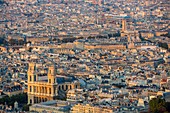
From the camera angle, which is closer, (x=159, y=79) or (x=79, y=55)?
(x=159, y=79)

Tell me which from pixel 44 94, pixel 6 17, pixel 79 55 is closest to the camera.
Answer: pixel 44 94

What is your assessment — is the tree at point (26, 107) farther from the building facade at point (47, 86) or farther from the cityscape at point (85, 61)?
the building facade at point (47, 86)

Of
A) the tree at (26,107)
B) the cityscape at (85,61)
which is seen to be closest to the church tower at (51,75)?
the cityscape at (85,61)

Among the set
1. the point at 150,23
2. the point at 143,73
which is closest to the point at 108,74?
the point at 143,73

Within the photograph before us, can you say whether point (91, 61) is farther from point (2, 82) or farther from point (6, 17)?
point (6, 17)

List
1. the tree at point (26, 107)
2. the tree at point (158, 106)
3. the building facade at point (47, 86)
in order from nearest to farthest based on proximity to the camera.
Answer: the tree at point (158, 106) < the tree at point (26, 107) < the building facade at point (47, 86)

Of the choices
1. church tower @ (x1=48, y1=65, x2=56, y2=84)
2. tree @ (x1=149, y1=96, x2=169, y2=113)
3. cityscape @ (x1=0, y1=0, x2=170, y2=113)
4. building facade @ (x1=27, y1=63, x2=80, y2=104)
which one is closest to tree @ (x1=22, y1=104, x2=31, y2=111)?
cityscape @ (x1=0, y1=0, x2=170, y2=113)

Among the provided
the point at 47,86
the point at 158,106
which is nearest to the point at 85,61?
the point at 47,86

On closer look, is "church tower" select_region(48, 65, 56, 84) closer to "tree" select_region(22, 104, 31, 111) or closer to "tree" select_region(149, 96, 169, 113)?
"tree" select_region(22, 104, 31, 111)

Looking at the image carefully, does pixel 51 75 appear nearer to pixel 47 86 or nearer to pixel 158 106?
pixel 47 86
